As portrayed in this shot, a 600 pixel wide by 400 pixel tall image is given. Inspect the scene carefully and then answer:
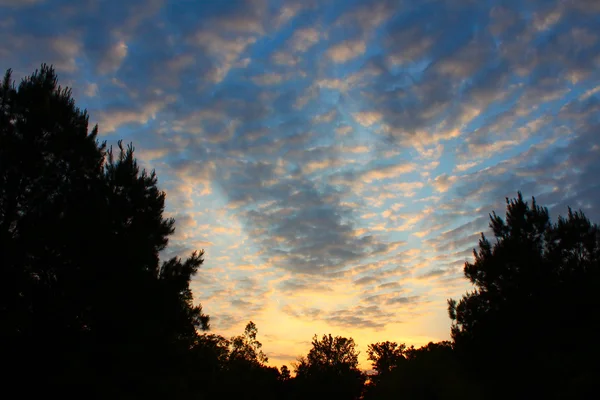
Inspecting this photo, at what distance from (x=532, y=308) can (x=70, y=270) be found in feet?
82.3

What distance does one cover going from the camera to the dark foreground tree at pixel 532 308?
22172 mm

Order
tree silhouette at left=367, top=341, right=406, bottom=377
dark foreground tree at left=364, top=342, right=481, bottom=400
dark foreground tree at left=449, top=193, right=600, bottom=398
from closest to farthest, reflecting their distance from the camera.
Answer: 1. dark foreground tree at left=449, top=193, right=600, bottom=398
2. dark foreground tree at left=364, top=342, right=481, bottom=400
3. tree silhouette at left=367, top=341, right=406, bottom=377

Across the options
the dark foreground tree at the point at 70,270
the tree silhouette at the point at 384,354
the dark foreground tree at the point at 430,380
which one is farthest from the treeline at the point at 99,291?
the tree silhouette at the point at 384,354

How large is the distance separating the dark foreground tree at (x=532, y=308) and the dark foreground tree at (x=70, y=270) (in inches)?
769

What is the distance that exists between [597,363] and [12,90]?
27656 millimetres

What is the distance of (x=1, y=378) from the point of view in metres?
12.3

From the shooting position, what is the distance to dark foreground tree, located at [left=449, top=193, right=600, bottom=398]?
22.2 metres

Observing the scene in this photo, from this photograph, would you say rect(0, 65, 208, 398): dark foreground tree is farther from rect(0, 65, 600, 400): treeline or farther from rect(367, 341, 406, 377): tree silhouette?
rect(367, 341, 406, 377): tree silhouette

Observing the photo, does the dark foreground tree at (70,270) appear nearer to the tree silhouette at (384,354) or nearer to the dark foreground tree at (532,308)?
the dark foreground tree at (532,308)

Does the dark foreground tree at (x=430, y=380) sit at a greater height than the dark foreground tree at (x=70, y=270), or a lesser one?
lesser

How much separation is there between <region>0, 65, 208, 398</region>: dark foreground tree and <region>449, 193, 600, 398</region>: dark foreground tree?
19.5m

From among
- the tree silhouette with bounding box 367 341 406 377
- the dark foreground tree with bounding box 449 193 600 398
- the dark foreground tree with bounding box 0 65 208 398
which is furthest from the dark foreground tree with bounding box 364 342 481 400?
the tree silhouette with bounding box 367 341 406 377

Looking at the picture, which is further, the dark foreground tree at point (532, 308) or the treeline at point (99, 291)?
the dark foreground tree at point (532, 308)

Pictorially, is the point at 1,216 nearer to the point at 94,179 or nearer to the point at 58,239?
the point at 58,239
